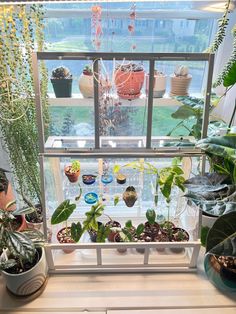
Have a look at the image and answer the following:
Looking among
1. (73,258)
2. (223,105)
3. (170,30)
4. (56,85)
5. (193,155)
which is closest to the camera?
(193,155)

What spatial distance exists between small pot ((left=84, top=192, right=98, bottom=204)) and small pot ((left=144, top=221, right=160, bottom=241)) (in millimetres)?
302

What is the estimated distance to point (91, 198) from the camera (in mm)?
1437

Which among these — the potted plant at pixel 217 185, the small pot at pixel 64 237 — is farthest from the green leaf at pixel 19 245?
the potted plant at pixel 217 185

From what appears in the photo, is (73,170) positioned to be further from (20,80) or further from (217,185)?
(217,185)

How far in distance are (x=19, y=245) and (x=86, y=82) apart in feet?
2.45

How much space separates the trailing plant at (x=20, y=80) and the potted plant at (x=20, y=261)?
0.40 m

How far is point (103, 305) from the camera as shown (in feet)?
4.08

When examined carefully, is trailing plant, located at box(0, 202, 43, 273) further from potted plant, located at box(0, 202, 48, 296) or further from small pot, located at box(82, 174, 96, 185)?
small pot, located at box(82, 174, 96, 185)

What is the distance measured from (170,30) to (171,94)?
17.4 inches

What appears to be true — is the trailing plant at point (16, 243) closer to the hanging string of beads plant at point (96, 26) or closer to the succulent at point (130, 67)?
the succulent at point (130, 67)

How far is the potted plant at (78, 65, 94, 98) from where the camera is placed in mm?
1264

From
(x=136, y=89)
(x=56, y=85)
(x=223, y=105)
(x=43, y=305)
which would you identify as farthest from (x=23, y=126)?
(x=223, y=105)

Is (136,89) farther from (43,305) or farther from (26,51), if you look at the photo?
(43,305)

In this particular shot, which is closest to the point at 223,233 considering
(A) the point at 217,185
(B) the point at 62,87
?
(A) the point at 217,185
